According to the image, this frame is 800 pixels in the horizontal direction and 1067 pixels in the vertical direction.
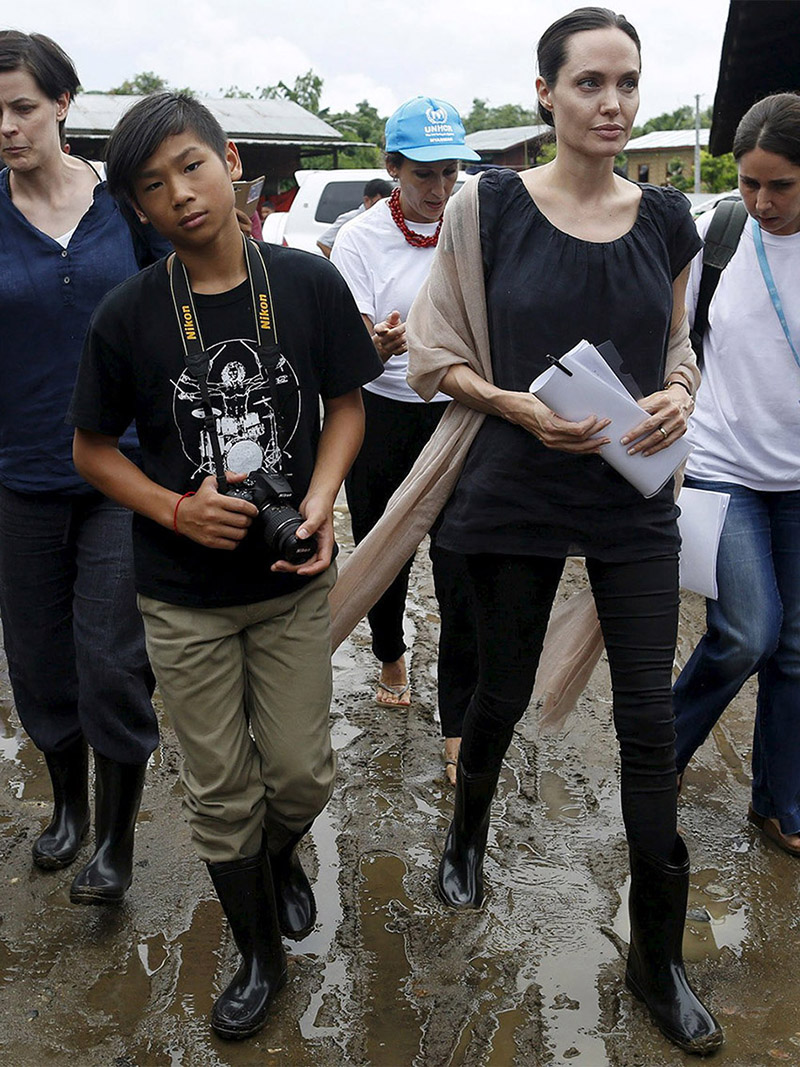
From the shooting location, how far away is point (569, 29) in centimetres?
266

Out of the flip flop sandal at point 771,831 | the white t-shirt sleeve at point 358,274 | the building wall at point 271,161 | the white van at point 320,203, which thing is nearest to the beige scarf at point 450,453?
the flip flop sandal at point 771,831

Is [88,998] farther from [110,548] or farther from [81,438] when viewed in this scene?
[81,438]

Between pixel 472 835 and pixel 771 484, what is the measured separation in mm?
1289

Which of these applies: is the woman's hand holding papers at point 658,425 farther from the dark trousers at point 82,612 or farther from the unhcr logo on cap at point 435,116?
the unhcr logo on cap at point 435,116

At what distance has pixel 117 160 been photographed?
241 centimetres

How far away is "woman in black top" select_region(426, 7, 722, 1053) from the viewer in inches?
103

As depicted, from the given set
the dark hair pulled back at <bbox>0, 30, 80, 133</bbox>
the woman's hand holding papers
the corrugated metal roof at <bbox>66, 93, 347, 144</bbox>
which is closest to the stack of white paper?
the woman's hand holding papers

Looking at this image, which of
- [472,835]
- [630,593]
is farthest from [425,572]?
[630,593]

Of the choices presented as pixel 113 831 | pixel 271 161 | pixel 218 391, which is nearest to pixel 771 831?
pixel 113 831

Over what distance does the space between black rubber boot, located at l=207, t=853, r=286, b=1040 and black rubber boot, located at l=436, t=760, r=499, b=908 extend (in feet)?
2.00

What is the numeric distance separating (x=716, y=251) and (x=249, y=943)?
7.23ft

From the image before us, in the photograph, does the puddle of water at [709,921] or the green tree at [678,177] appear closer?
the puddle of water at [709,921]

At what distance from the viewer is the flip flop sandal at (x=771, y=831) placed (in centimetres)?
340

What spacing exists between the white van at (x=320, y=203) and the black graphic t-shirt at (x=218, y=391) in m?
12.3
